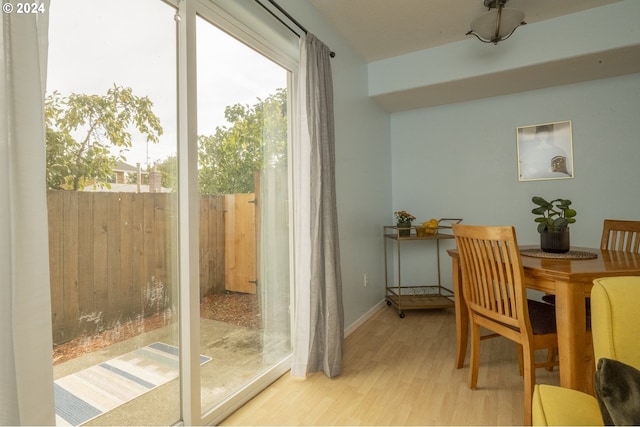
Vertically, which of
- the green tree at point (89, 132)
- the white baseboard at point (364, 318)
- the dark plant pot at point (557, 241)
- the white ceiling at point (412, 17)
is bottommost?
the white baseboard at point (364, 318)

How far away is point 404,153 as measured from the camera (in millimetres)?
3811

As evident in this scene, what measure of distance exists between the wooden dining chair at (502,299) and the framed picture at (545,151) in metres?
1.86

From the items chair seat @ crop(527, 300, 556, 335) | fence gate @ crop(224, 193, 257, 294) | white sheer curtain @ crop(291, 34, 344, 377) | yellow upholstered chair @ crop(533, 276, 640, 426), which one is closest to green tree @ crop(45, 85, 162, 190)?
fence gate @ crop(224, 193, 257, 294)

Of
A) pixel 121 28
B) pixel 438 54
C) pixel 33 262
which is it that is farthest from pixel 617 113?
pixel 33 262

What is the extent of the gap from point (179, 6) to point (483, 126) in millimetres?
3131

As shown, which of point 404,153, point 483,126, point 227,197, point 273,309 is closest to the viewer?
point 227,197

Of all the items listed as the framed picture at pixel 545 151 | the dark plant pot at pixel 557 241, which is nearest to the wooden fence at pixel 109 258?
the dark plant pot at pixel 557 241

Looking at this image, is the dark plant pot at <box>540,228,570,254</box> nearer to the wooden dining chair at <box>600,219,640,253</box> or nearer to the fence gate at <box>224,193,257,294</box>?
the wooden dining chair at <box>600,219,640,253</box>

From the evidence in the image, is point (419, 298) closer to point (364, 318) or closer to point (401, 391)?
point (364, 318)

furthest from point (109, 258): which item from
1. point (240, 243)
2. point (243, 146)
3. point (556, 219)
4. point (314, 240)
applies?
point (556, 219)

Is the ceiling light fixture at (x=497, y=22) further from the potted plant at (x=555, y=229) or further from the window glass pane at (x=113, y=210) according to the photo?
the window glass pane at (x=113, y=210)

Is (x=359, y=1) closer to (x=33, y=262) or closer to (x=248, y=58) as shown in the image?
(x=248, y=58)

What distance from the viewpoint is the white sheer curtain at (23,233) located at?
769 millimetres

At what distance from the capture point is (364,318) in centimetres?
303
